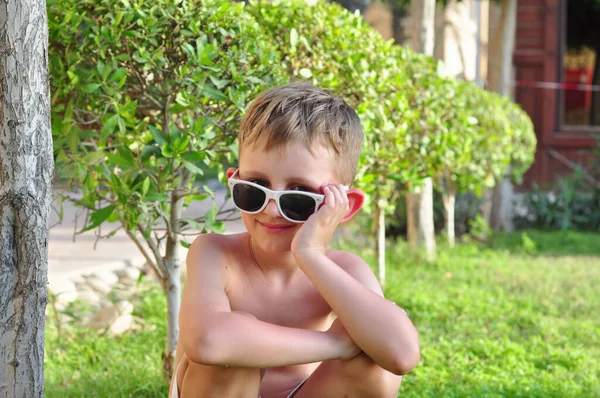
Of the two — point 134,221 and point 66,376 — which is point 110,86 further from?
point 66,376

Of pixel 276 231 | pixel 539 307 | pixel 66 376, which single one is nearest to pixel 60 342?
pixel 66 376

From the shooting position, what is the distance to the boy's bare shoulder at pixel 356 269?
2273 mm

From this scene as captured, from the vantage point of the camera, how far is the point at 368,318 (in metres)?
1.99

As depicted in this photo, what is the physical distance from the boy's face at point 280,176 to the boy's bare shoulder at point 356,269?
0.70 ft

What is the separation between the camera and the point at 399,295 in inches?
208

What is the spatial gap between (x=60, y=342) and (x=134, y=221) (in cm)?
183

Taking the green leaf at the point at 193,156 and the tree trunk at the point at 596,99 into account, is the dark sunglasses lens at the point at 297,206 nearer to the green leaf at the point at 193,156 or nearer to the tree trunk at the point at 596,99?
the green leaf at the point at 193,156

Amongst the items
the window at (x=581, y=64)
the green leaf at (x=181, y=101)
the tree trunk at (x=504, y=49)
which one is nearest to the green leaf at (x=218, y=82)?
the green leaf at (x=181, y=101)

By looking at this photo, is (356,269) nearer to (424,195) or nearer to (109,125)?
(109,125)

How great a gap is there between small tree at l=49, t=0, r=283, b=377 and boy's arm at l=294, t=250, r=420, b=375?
84cm

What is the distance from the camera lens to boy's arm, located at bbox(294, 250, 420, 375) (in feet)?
6.52

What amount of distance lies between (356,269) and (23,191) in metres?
0.95

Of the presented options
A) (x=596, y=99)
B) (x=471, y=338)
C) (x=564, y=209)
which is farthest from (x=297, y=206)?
(x=596, y=99)

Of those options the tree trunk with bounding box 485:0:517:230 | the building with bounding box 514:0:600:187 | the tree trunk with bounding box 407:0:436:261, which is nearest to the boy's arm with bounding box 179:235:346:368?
the tree trunk with bounding box 407:0:436:261
